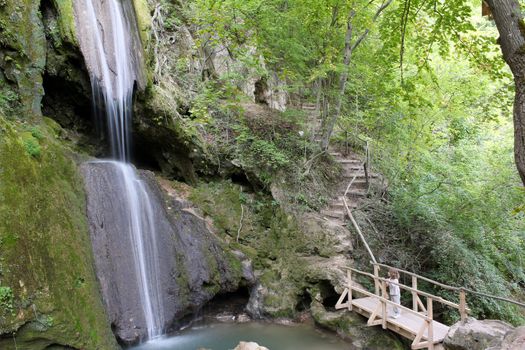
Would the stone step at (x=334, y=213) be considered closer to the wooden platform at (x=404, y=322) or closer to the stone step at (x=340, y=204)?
the stone step at (x=340, y=204)

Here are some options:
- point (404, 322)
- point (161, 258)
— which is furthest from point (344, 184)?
point (161, 258)

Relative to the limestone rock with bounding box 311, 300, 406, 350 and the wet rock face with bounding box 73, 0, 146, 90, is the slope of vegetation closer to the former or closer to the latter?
the wet rock face with bounding box 73, 0, 146, 90

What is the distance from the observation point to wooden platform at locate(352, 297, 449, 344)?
7.52 meters

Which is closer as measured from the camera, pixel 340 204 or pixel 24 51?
pixel 24 51

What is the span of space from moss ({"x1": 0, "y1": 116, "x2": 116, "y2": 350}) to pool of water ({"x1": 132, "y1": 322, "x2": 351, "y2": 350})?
1.93m

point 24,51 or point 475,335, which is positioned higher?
point 24,51

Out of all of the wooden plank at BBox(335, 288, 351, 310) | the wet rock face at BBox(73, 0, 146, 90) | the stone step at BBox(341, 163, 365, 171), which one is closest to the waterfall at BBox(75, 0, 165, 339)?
the wet rock face at BBox(73, 0, 146, 90)

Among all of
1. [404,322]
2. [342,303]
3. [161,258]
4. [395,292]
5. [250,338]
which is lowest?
[250,338]

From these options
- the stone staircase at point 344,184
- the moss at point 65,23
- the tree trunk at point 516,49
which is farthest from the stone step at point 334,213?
the tree trunk at point 516,49

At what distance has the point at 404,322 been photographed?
801cm

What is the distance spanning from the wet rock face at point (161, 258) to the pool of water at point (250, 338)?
445mm

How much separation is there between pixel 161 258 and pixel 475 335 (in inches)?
241

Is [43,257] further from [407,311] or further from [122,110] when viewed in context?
[407,311]

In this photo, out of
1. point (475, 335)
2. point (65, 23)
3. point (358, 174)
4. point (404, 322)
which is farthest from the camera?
point (358, 174)
